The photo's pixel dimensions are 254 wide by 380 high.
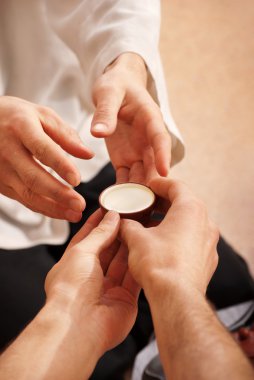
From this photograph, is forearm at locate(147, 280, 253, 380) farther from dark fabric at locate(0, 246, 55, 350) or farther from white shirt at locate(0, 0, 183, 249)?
white shirt at locate(0, 0, 183, 249)

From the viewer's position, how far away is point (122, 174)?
3.68 feet

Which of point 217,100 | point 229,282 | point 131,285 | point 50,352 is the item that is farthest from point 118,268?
point 217,100

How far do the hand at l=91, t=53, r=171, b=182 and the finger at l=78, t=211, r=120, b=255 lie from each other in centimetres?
19

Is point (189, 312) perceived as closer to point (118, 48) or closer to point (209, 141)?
point (118, 48)

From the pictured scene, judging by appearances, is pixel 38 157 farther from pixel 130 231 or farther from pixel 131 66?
pixel 131 66

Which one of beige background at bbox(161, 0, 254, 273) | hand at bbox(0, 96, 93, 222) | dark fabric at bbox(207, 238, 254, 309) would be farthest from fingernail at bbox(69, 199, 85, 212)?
beige background at bbox(161, 0, 254, 273)

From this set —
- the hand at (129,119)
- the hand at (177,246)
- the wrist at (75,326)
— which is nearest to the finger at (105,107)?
the hand at (129,119)

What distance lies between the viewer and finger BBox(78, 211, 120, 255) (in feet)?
2.54

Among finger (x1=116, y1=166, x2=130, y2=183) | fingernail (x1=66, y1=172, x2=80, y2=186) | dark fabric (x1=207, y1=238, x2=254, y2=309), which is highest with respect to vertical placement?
fingernail (x1=66, y1=172, x2=80, y2=186)

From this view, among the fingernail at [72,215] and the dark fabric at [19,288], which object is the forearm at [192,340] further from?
the dark fabric at [19,288]

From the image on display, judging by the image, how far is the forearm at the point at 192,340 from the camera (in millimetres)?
548

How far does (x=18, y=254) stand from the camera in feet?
3.60

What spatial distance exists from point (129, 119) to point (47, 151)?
0.32 metres

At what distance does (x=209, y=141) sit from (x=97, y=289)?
5.44ft
